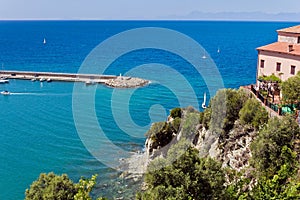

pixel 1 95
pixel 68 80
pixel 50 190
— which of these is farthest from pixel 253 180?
pixel 68 80

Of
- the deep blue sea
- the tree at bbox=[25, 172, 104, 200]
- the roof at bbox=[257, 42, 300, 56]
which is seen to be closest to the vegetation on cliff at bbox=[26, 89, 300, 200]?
the tree at bbox=[25, 172, 104, 200]

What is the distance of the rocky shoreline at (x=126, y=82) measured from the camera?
215ft

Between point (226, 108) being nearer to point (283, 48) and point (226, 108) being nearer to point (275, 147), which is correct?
point (275, 147)

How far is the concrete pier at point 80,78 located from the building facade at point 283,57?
36.6 meters

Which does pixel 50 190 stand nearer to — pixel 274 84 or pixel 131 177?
pixel 131 177

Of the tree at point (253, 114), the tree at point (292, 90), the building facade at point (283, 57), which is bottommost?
the tree at point (253, 114)

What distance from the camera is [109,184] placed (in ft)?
92.0

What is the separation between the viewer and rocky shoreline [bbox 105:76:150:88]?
6556 cm

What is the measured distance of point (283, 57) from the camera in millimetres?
28766

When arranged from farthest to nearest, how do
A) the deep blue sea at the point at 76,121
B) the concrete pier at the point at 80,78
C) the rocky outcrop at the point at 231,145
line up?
the concrete pier at the point at 80,78, the deep blue sea at the point at 76,121, the rocky outcrop at the point at 231,145

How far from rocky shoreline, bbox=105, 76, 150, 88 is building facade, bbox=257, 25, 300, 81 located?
36389mm

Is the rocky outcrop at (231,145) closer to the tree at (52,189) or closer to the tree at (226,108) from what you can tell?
the tree at (226,108)

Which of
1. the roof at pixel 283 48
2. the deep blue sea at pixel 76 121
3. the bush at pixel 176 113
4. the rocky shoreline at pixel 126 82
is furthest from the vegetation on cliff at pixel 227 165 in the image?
the rocky shoreline at pixel 126 82

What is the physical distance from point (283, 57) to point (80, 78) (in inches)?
1977
